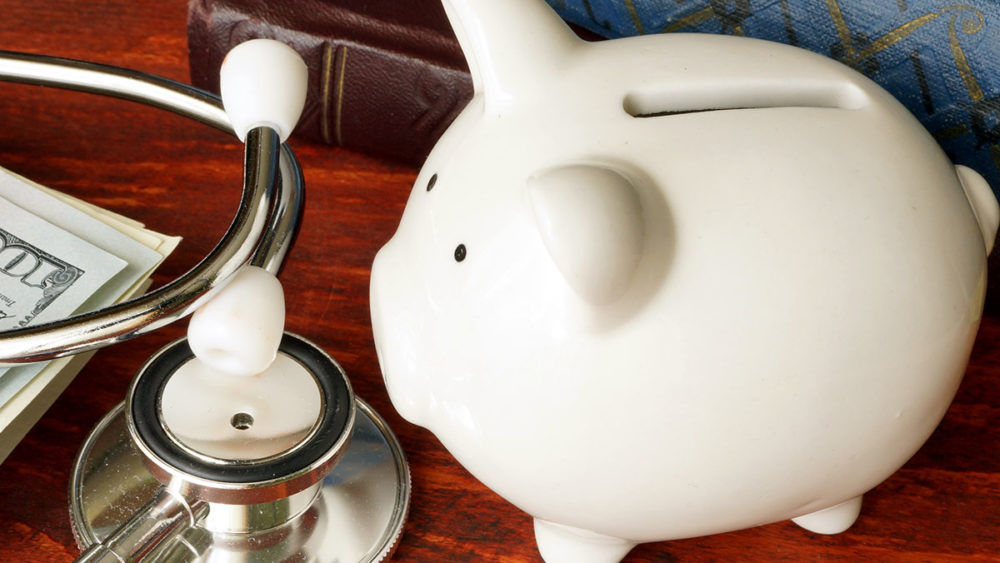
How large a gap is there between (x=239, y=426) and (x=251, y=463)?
0.08 feet

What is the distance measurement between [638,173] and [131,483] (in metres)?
0.30

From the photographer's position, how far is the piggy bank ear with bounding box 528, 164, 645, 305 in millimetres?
364

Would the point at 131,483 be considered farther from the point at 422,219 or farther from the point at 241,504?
the point at 422,219

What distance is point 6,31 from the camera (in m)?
0.82

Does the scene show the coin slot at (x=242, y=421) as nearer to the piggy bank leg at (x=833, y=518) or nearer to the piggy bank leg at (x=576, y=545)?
the piggy bank leg at (x=576, y=545)

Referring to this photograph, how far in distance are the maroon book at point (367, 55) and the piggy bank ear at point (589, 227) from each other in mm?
306

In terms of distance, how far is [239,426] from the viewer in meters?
0.47

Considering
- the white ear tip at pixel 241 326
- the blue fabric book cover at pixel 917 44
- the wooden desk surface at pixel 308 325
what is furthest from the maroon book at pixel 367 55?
the white ear tip at pixel 241 326

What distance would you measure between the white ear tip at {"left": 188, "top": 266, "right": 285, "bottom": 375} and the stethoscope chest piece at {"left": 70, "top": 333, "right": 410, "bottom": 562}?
0.04 m

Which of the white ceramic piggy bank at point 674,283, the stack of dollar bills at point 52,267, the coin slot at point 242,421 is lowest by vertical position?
the stack of dollar bills at point 52,267

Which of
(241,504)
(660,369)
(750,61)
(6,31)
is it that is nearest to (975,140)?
(750,61)

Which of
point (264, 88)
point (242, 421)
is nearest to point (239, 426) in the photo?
point (242, 421)

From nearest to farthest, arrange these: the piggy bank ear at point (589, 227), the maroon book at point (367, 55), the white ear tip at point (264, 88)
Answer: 1. the piggy bank ear at point (589, 227)
2. the white ear tip at point (264, 88)
3. the maroon book at point (367, 55)

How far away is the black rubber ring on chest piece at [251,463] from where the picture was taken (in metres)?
0.45
